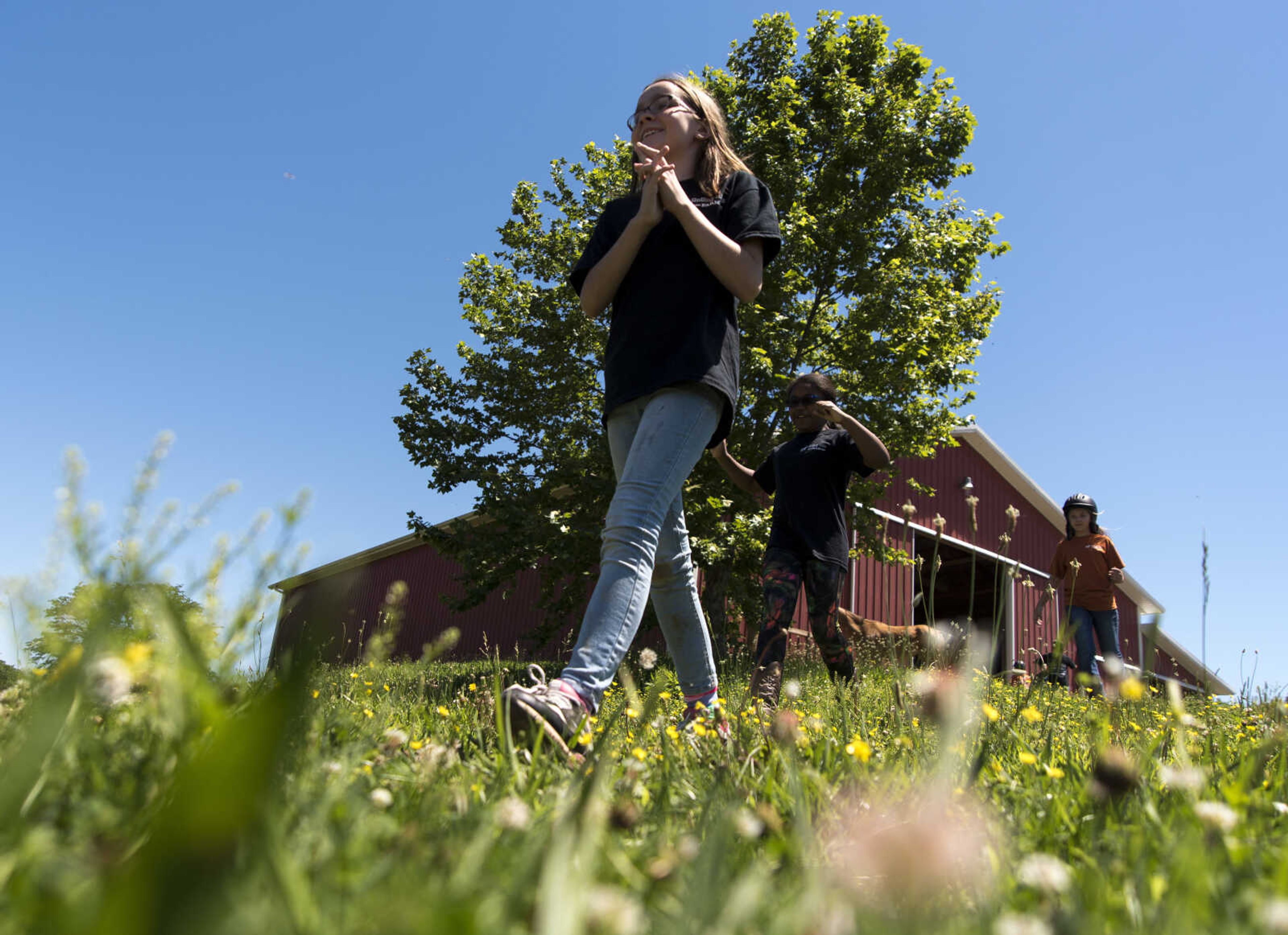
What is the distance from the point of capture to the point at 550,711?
2.01 m

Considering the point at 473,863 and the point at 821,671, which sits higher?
the point at 821,671

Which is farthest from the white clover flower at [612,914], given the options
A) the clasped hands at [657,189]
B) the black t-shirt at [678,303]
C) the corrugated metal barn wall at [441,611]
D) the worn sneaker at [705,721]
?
the corrugated metal barn wall at [441,611]

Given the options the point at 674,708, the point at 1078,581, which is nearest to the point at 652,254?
the point at 674,708

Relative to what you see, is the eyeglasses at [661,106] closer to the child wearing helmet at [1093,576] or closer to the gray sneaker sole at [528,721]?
the gray sneaker sole at [528,721]

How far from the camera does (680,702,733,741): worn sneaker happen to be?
7.20 ft

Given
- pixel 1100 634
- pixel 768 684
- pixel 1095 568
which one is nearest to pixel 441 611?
pixel 1100 634

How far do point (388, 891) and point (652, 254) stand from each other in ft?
8.76

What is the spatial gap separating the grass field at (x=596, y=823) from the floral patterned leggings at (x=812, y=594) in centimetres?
273

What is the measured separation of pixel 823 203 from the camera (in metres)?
13.6

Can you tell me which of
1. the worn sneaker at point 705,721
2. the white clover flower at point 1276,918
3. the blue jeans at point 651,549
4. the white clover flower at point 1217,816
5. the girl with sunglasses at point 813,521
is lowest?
the white clover flower at point 1276,918

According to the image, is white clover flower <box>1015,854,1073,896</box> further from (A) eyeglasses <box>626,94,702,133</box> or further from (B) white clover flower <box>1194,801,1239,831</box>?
(A) eyeglasses <box>626,94,702,133</box>

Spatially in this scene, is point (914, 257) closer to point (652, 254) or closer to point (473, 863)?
point (652, 254)

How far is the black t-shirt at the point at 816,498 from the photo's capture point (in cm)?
513

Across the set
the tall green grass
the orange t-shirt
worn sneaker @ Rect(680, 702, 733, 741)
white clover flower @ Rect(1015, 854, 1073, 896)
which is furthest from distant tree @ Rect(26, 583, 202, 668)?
the orange t-shirt
